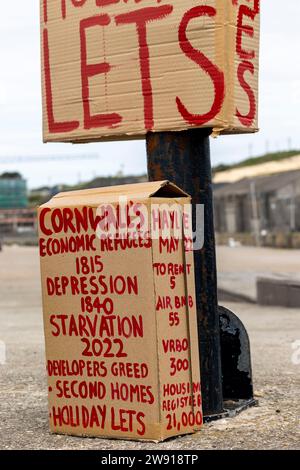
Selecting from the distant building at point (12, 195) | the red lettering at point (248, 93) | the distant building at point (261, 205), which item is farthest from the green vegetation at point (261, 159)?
the red lettering at point (248, 93)

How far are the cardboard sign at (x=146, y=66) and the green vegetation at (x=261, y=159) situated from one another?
13948 cm

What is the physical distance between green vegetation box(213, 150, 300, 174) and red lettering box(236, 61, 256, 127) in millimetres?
139371

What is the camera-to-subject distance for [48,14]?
16.5ft

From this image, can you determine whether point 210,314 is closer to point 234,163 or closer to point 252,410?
point 252,410

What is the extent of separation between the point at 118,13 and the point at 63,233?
121cm

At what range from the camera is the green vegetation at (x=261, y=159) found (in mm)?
144550

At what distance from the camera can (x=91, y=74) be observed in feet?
16.1

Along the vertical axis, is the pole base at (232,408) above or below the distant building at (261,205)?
above

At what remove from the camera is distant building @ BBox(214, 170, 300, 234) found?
69.1 m

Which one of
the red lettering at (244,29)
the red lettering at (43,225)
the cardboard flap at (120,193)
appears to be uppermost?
the red lettering at (244,29)

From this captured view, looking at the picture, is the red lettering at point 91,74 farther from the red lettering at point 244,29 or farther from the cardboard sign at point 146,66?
the red lettering at point 244,29

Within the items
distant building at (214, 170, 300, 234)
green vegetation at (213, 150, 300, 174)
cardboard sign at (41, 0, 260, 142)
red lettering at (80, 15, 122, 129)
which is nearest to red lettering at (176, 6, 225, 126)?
cardboard sign at (41, 0, 260, 142)

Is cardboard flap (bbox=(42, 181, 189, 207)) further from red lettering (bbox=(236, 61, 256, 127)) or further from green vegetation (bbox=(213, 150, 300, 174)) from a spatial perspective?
green vegetation (bbox=(213, 150, 300, 174))

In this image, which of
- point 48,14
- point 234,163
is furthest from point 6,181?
point 48,14
